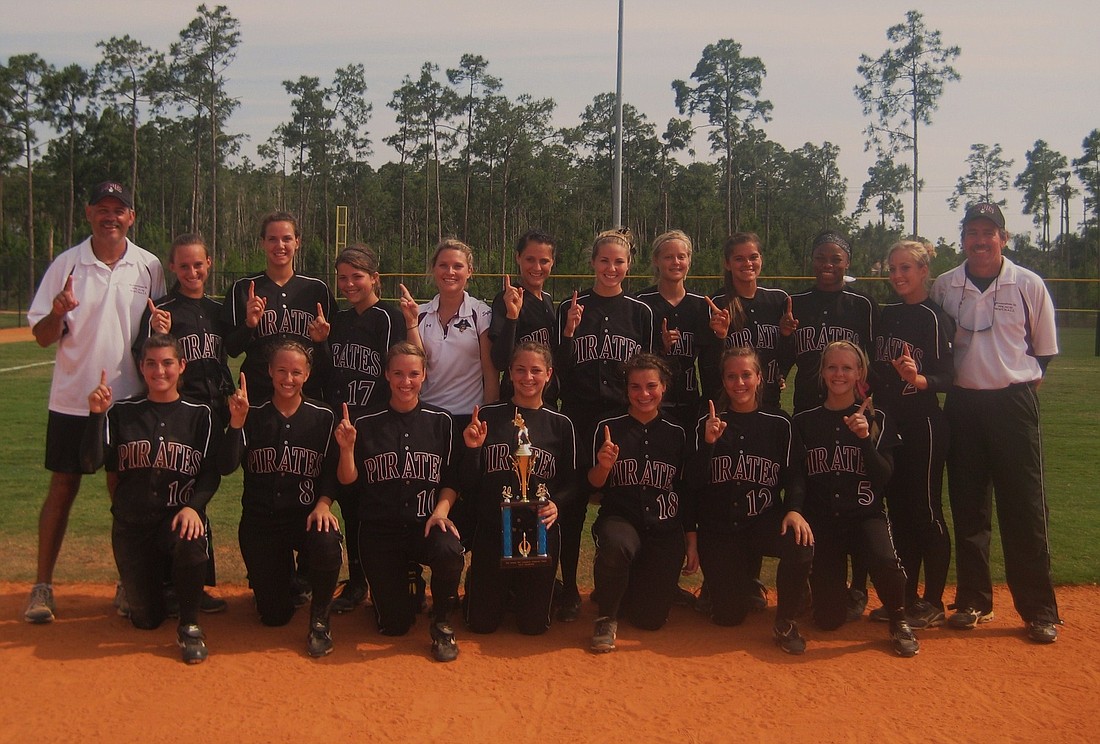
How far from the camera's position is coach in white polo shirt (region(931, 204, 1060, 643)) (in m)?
4.67

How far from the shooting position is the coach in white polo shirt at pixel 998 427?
15.3 ft

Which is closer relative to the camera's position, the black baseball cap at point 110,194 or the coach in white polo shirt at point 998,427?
the coach in white polo shirt at point 998,427

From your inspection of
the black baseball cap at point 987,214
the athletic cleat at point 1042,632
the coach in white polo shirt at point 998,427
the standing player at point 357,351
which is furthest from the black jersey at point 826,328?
the standing player at point 357,351

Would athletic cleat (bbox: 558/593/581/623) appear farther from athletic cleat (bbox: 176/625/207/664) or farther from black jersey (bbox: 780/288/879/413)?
athletic cleat (bbox: 176/625/207/664)

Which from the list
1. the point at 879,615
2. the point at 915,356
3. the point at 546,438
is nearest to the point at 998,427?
the point at 915,356

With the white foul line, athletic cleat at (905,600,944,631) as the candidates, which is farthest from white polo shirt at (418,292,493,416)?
the white foul line

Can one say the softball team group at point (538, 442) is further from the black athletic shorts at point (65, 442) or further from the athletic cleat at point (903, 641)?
the black athletic shorts at point (65, 442)

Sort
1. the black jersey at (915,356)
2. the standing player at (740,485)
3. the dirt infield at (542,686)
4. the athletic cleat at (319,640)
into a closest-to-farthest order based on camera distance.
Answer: the dirt infield at (542,686)
the athletic cleat at (319,640)
the standing player at (740,485)
the black jersey at (915,356)

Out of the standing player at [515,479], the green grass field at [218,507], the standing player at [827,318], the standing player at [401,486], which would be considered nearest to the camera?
the standing player at [401,486]

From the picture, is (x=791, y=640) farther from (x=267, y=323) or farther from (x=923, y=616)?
(x=267, y=323)

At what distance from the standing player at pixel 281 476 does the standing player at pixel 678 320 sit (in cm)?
181

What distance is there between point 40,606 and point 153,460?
93 centimetres

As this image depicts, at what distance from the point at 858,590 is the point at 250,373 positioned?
3384 mm

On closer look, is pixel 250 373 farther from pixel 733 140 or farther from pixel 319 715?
pixel 733 140
